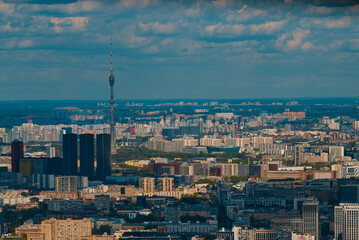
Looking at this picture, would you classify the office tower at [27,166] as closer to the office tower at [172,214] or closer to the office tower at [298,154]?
the office tower at [298,154]

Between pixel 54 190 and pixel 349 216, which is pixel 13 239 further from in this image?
pixel 54 190

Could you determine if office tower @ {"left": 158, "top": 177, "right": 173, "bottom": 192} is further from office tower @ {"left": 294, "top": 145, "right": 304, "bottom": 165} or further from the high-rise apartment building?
office tower @ {"left": 294, "top": 145, "right": 304, "bottom": 165}

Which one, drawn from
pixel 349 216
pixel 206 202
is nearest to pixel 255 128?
pixel 206 202

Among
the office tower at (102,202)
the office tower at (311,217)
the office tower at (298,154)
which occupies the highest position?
the office tower at (298,154)

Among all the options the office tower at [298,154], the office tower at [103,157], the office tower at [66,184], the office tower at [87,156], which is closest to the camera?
the office tower at [66,184]

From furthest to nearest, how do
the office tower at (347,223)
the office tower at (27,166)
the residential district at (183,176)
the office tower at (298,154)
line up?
1. the office tower at (298,154)
2. the office tower at (27,166)
3. the residential district at (183,176)
4. the office tower at (347,223)

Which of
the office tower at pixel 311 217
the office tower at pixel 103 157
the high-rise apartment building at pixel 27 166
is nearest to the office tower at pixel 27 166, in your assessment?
the high-rise apartment building at pixel 27 166

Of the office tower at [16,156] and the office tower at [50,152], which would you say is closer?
the office tower at [16,156]
